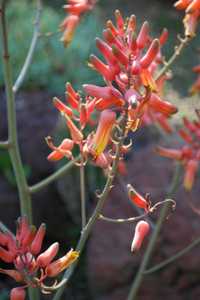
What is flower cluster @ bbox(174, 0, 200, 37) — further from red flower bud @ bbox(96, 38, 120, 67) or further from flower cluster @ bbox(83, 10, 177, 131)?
red flower bud @ bbox(96, 38, 120, 67)

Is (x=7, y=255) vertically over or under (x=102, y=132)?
under

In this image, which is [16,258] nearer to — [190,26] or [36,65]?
[190,26]

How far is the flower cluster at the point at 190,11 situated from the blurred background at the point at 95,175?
367 mm

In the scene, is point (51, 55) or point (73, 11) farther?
point (51, 55)

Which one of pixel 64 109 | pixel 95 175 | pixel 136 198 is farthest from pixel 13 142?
pixel 95 175

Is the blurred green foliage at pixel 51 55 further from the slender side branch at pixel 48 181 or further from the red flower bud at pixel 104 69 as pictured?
the red flower bud at pixel 104 69

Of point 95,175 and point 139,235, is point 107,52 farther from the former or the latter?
point 95,175

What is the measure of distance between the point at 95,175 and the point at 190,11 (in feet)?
9.25

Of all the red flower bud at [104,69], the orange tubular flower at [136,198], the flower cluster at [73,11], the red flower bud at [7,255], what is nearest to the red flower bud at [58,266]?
the red flower bud at [7,255]

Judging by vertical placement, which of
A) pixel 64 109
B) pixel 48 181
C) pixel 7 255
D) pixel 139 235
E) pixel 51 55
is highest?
pixel 64 109

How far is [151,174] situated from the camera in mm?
4270

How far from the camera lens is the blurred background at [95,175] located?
13.2 ft

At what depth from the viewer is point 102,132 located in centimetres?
190

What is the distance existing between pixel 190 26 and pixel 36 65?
5331mm
